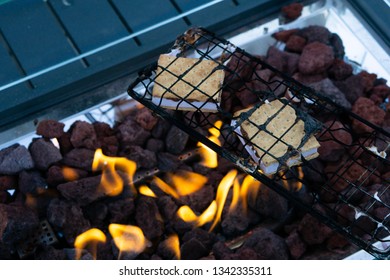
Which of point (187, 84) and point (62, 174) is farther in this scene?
point (62, 174)

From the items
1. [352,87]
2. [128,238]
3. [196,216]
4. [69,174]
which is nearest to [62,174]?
[69,174]

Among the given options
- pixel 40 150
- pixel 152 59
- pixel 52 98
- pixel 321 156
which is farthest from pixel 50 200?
pixel 321 156

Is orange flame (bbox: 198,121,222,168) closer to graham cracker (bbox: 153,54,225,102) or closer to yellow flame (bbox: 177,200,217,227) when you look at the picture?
yellow flame (bbox: 177,200,217,227)

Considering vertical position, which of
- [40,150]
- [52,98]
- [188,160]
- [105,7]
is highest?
[105,7]

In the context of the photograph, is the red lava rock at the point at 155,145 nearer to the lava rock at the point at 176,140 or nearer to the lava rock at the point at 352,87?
the lava rock at the point at 176,140

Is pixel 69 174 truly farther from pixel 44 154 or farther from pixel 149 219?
pixel 149 219
